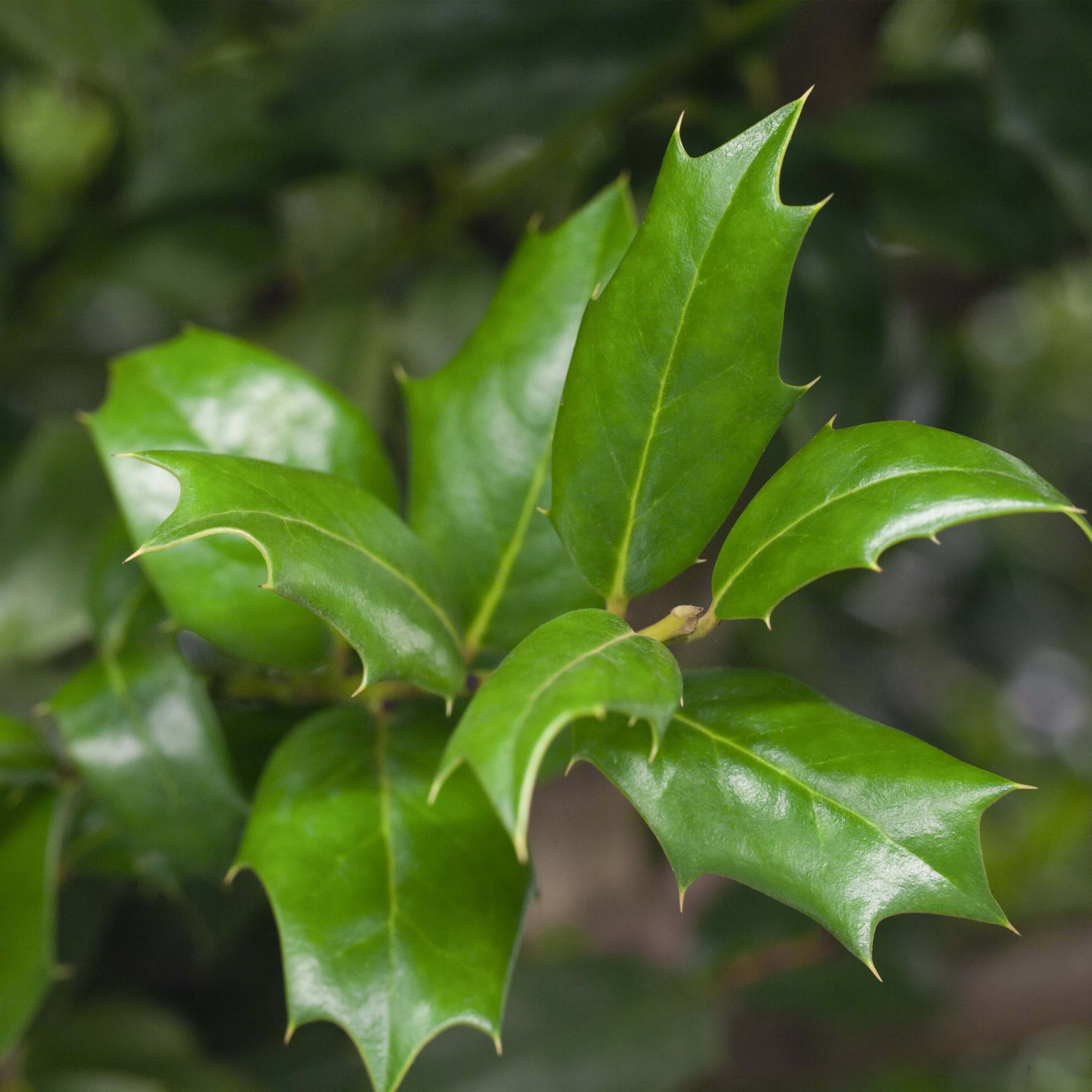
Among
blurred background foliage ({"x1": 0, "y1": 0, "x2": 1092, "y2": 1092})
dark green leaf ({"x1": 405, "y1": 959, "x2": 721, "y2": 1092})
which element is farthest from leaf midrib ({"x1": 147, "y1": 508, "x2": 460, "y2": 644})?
dark green leaf ({"x1": 405, "y1": 959, "x2": 721, "y2": 1092})

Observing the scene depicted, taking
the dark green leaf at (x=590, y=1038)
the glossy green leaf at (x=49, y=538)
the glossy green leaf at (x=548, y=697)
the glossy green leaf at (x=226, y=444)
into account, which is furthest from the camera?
the dark green leaf at (x=590, y=1038)

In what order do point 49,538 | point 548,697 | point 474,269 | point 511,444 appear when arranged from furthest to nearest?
point 474,269 → point 49,538 → point 511,444 → point 548,697

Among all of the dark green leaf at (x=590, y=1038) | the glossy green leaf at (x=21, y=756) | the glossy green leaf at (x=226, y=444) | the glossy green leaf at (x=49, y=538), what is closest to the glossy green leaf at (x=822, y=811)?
the glossy green leaf at (x=226, y=444)

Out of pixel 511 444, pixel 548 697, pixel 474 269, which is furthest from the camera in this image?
pixel 474 269

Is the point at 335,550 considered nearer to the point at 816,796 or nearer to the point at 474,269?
the point at 816,796

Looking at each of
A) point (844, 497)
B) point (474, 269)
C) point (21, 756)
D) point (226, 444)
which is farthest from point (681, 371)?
point (474, 269)

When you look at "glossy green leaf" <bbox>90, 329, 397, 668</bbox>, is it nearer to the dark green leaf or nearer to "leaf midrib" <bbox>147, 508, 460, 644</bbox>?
"leaf midrib" <bbox>147, 508, 460, 644</bbox>

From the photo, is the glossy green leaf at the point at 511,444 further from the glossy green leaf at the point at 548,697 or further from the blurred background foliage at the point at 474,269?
the blurred background foliage at the point at 474,269
